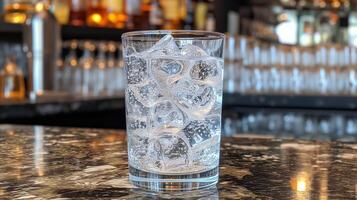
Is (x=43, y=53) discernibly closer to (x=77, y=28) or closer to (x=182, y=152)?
(x=77, y=28)

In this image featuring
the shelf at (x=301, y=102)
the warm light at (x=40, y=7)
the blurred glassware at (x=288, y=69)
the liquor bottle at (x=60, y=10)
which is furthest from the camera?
the blurred glassware at (x=288, y=69)

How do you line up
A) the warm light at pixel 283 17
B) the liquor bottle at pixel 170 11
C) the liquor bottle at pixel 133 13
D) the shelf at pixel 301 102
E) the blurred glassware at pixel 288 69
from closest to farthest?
the shelf at pixel 301 102
the blurred glassware at pixel 288 69
the liquor bottle at pixel 133 13
the liquor bottle at pixel 170 11
the warm light at pixel 283 17

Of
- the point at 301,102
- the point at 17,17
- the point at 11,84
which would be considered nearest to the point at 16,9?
the point at 17,17

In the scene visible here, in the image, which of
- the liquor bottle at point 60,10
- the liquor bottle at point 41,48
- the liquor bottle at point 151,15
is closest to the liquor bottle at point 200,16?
the liquor bottle at point 151,15

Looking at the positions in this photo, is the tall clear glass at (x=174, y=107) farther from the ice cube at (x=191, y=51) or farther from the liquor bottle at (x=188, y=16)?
the liquor bottle at (x=188, y=16)

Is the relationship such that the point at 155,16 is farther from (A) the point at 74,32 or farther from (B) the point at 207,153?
(B) the point at 207,153

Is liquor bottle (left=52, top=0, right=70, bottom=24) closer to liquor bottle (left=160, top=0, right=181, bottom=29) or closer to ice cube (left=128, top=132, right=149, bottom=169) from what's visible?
liquor bottle (left=160, top=0, right=181, bottom=29)
